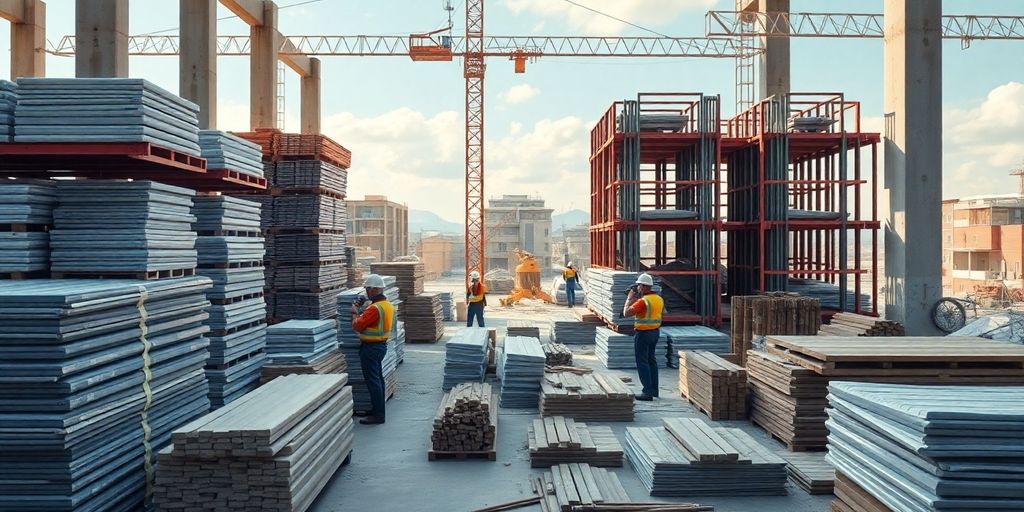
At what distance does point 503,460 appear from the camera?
797 cm

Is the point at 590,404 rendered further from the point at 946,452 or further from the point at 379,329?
the point at 946,452

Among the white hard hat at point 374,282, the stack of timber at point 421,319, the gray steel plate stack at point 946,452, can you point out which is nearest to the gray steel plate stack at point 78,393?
the white hard hat at point 374,282

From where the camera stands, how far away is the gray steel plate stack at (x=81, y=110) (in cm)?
645

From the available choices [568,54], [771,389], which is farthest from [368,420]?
[568,54]

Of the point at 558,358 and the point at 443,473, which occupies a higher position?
the point at 558,358

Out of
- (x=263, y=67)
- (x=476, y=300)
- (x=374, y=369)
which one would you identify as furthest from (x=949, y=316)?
(x=263, y=67)

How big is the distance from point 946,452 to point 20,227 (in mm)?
7858

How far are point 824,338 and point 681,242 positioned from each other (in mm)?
11823

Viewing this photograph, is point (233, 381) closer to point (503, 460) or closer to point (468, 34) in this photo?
point (503, 460)

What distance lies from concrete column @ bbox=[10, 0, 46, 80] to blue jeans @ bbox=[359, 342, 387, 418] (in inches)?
657

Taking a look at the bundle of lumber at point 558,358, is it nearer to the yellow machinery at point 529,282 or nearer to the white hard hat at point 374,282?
the white hard hat at point 374,282

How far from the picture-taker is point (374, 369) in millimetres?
9234

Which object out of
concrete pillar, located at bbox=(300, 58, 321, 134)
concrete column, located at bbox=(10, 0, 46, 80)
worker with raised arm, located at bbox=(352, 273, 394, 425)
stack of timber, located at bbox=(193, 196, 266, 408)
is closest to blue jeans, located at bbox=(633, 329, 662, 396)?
worker with raised arm, located at bbox=(352, 273, 394, 425)

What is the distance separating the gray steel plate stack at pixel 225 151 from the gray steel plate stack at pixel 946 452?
773cm
